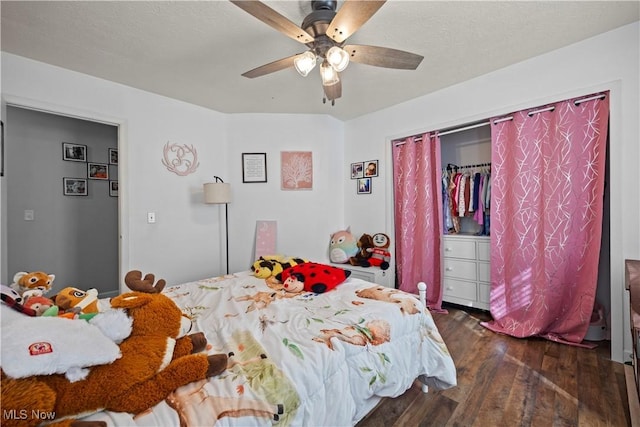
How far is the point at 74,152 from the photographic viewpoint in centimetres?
347

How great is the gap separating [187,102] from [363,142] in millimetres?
2244

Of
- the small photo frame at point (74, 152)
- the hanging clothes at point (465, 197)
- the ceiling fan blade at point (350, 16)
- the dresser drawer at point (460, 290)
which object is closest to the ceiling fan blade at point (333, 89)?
the ceiling fan blade at point (350, 16)

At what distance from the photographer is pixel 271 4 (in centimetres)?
169

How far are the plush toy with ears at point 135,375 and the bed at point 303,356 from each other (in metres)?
0.04

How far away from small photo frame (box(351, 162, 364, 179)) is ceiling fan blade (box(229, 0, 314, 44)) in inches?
90.2

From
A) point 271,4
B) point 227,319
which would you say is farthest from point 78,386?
point 271,4

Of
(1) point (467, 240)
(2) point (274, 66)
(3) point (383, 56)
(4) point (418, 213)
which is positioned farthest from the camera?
(4) point (418, 213)

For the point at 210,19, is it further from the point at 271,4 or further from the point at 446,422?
the point at 446,422

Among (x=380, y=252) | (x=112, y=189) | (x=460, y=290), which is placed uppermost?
(x=112, y=189)

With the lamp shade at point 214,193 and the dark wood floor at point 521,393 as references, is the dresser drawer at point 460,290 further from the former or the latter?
the lamp shade at point 214,193

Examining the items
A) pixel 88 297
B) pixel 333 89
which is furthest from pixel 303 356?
pixel 333 89

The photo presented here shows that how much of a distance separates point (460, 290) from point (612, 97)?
2.13 meters

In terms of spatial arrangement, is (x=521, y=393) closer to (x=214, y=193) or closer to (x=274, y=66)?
(x=274, y=66)

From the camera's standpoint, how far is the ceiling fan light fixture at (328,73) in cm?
172
